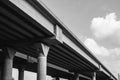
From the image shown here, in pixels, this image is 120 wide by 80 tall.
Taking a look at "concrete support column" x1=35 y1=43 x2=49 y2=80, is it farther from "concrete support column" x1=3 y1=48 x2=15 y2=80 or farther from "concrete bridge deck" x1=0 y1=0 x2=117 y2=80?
"concrete support column" x1=3 y1=48 x2=15 y2=80

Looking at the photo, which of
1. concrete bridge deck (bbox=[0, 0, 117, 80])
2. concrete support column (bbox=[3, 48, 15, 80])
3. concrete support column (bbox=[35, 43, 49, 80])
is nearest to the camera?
concrete bridge deck (bbox=[0, 0, 117, 80])

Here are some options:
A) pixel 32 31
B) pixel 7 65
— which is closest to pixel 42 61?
pixel 32 31

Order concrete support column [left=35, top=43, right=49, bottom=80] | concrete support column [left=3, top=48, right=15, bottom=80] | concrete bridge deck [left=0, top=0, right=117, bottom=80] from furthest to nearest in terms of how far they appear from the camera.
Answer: concrete support column [left=3, top=48, right=15, bottom=80] < concrete support column [left=35, top=43, right=49, bottom=80] < concrete bridge deck [left=0, top=0, right=117, bottom=80]

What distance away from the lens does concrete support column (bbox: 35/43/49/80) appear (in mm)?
21156

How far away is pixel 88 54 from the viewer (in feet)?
134

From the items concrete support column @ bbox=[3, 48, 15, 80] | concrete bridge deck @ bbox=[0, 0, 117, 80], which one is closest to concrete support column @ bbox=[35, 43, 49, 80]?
Answer: concrete bridge deck @ bbox=[0, 0, 117, 80]

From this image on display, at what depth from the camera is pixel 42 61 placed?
858 inches

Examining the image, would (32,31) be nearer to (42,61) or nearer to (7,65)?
(42,61)

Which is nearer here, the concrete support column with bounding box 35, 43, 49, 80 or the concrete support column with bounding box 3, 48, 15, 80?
the concrete support column with bounding box 35, 43, 49, 80

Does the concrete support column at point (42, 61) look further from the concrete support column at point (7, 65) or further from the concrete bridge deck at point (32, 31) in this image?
the concrete support column at point (7, 65)

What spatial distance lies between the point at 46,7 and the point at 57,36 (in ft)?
14.5

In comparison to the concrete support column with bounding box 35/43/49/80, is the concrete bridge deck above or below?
above

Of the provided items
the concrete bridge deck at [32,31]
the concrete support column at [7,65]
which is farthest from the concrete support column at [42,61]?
the concrete support column at [7,65]

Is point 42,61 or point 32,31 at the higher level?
point 32,31
